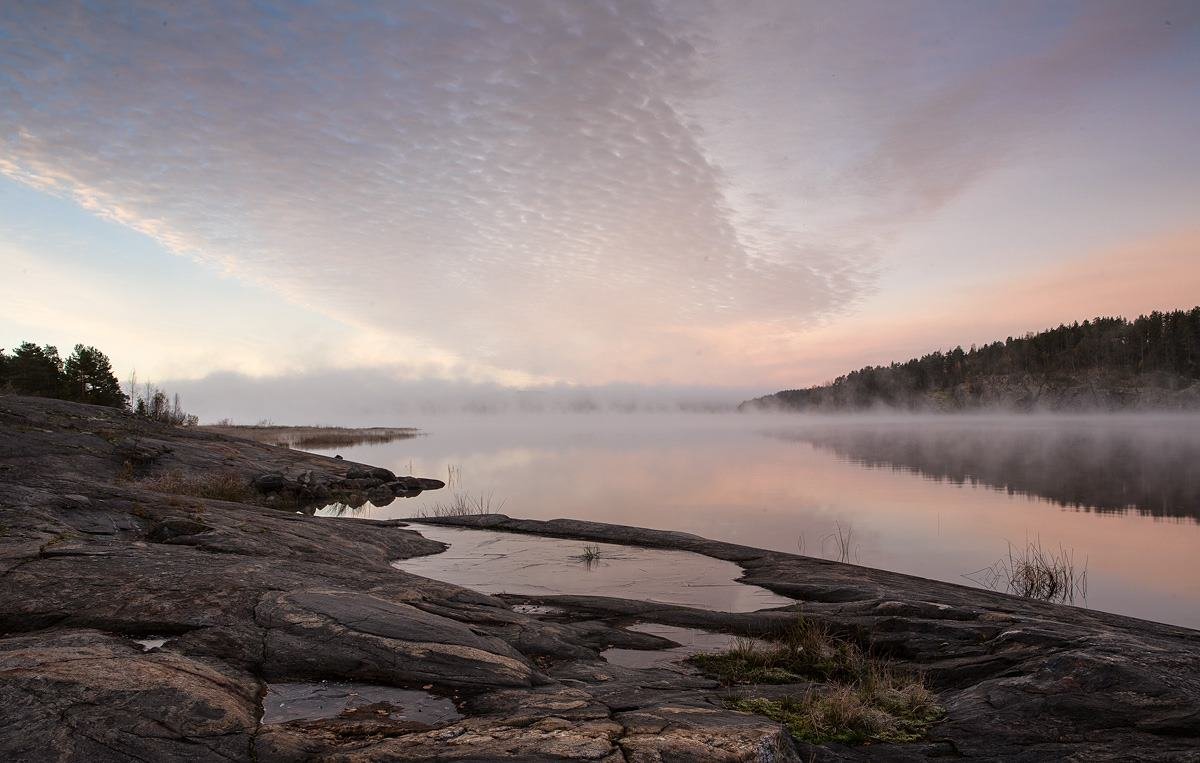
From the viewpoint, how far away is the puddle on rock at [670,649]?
1049 cm

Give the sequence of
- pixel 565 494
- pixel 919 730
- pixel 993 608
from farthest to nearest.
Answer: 1. pixel 565 494
2. pixel 993 608
3. pixel 919 730

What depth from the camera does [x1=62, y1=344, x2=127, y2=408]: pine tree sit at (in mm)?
65812

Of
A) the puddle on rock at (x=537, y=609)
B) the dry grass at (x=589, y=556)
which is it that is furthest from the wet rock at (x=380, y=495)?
the puddle on rock at (x=537, y=609)

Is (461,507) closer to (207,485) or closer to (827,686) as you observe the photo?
(207,485)

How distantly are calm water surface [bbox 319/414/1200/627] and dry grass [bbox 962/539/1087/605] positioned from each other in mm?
375

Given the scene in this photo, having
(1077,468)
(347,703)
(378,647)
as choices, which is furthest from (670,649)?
(1077,468)

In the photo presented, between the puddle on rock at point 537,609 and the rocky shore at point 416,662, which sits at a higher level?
the rocky shore at point 416,662

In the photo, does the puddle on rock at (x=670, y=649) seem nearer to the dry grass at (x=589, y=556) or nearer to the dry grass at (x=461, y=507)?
the dry grass at (x=589, y=556)

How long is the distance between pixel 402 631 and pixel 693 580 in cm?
995

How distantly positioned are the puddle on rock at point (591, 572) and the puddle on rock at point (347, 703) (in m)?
7.59

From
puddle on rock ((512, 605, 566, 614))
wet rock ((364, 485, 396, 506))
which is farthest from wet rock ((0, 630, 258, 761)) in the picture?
wet rock ((364, 485, 396, 506))

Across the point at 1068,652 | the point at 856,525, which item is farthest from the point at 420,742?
the point at 856,525

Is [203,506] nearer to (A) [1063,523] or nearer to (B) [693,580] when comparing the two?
(B) [693,580]

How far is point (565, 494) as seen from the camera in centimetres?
3984
